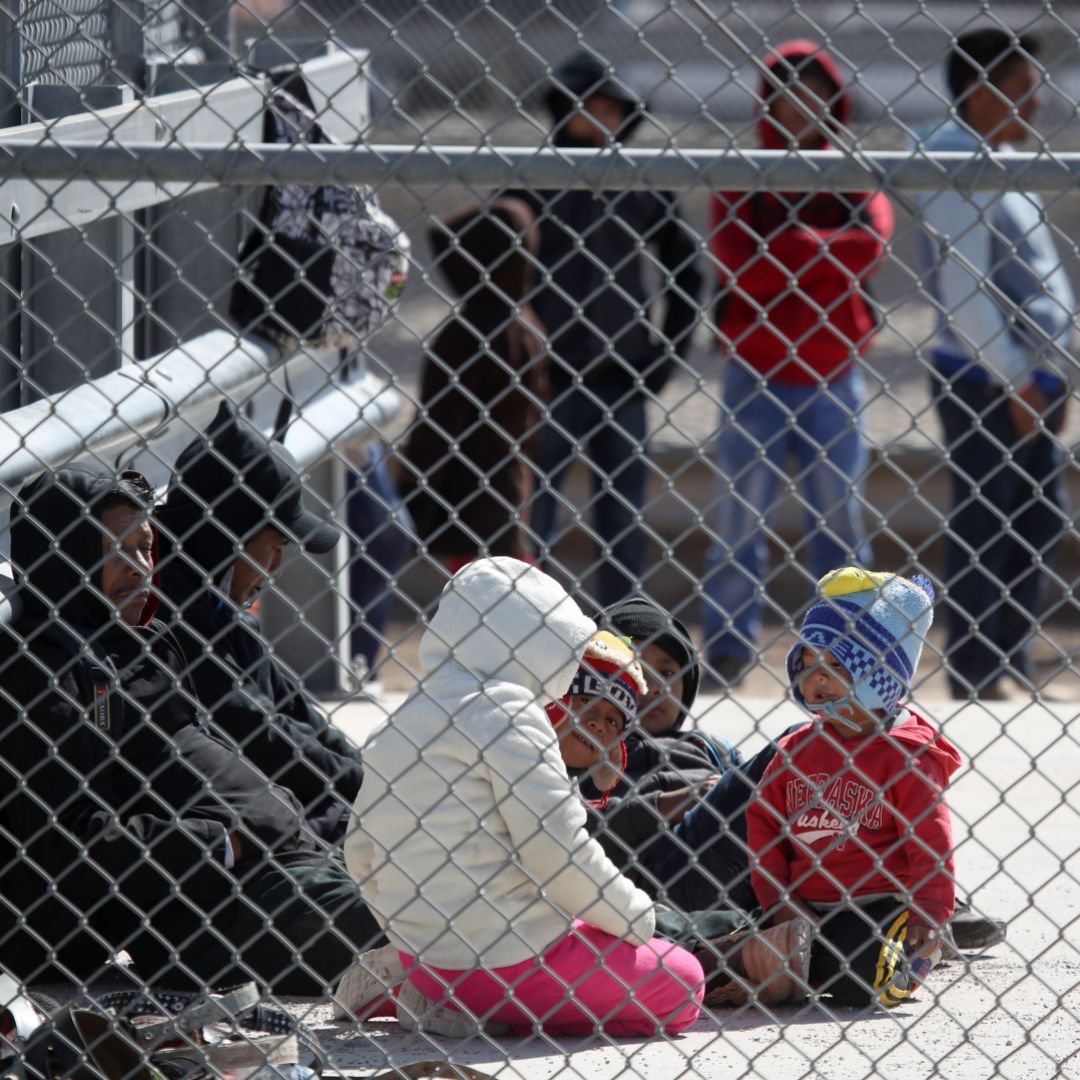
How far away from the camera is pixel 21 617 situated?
3242 mm

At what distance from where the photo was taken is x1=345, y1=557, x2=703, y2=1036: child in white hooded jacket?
292cm

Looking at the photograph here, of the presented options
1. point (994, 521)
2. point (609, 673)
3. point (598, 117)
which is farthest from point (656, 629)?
point (598, 117)

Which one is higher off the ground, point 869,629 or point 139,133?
point 139,133

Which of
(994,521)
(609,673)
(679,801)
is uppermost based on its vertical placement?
(609,673)

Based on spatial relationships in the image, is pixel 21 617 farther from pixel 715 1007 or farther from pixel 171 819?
pixel 715 1007

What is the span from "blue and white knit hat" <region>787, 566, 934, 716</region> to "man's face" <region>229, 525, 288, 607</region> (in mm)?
1262

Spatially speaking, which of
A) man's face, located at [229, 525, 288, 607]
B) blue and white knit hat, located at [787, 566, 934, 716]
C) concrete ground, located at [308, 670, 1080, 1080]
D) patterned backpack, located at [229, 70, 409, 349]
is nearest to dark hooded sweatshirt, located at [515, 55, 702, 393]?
patterned backpack, located at [229, 70, 409, 349]

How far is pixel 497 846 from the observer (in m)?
2.98

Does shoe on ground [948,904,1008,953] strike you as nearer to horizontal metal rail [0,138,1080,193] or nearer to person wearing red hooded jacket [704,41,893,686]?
horizontal metal rail [0,138,1080,193]

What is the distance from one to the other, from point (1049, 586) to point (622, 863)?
5.22 m

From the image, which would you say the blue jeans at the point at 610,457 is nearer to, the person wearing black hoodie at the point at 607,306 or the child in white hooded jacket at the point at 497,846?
the person wearing black hoodie at the point at 607,306

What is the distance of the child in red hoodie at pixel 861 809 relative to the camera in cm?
317

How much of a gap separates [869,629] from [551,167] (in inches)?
49.3

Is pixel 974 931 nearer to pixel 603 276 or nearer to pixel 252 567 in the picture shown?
pixel 252 567
